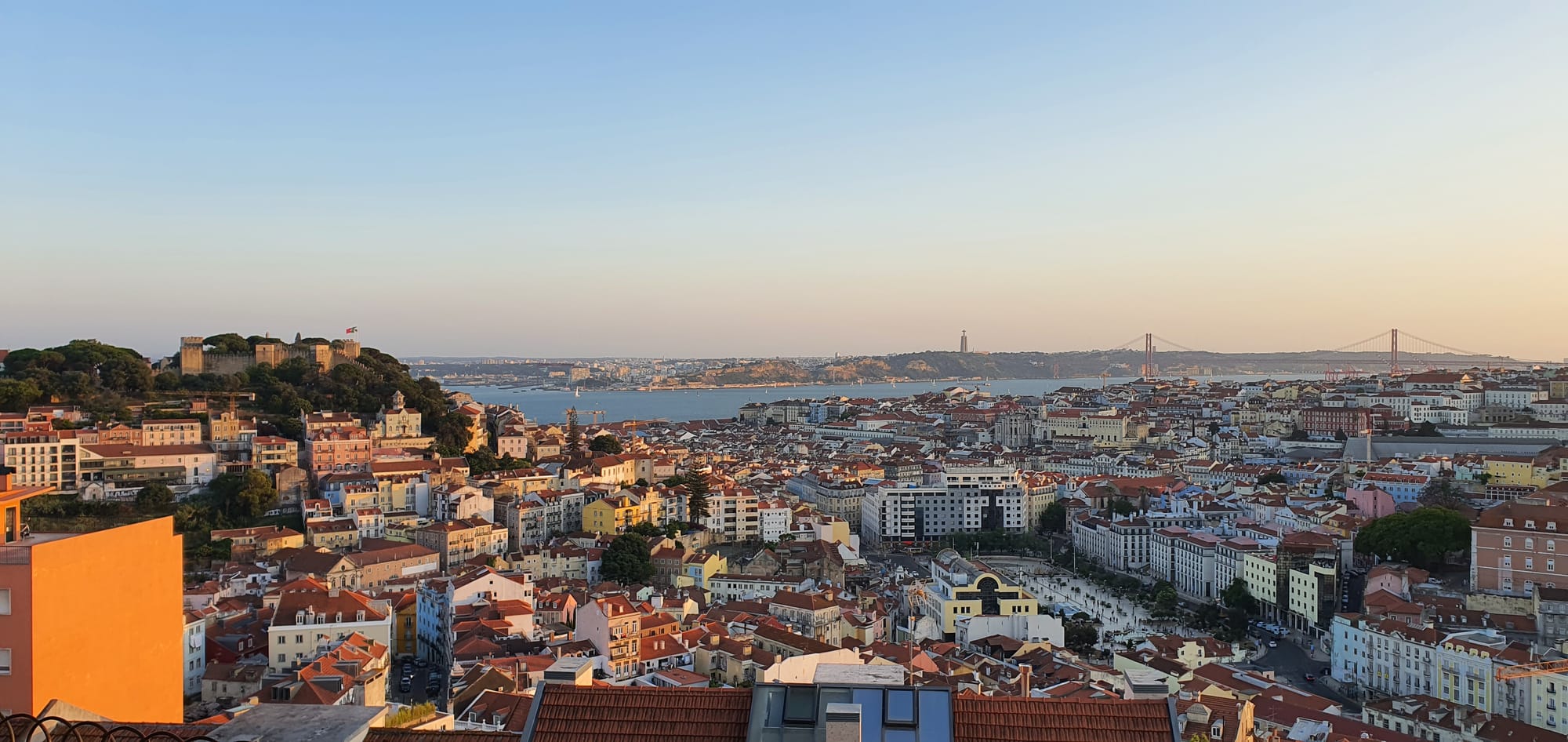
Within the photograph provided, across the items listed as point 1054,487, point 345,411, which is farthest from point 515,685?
point 1054,487

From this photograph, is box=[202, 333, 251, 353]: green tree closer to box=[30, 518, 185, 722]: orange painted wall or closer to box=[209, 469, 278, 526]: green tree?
box=[209, 469, 278, 526]: green tree

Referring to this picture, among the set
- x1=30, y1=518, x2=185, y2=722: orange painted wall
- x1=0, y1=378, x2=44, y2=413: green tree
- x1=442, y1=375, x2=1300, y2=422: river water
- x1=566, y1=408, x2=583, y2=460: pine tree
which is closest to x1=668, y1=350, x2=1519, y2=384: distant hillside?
x1=442, y1=375, x2=1300, y2=422: river water

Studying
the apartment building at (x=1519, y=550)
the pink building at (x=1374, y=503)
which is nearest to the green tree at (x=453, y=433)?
the pink building at (x=1374, y=503)

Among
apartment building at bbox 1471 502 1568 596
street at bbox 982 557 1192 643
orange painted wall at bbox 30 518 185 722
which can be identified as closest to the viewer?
orange painted wall at bbox 30 518 185 722

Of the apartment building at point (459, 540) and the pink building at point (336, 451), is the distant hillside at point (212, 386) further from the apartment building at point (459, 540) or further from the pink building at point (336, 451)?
the apartment building at point (459, 540)

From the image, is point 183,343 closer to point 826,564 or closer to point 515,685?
point 826,564

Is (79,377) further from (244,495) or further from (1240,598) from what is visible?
(1240,598)
